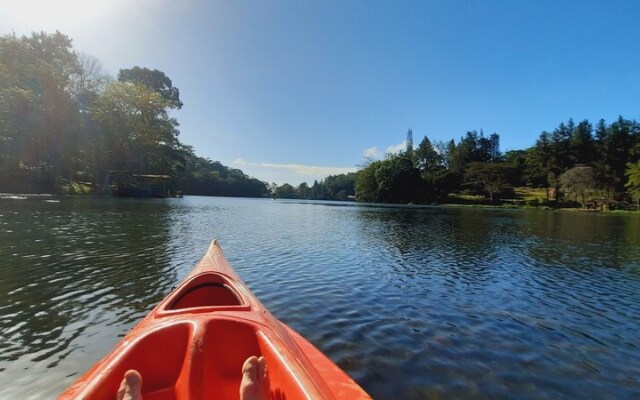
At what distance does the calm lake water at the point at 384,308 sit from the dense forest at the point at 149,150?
41038 mm

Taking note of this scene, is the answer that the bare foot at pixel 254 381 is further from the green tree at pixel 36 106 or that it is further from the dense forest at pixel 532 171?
the dense forest at pixel 532 171

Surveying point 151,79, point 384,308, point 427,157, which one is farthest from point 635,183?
A: point 151,79

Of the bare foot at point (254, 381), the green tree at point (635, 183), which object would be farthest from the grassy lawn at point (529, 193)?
the bare foot at point (254, 381)

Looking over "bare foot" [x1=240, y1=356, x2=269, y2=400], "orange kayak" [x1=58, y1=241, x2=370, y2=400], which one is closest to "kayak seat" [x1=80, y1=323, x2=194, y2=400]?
"orange kayak" [x1=58, y1=241, x2=370, y2=400]

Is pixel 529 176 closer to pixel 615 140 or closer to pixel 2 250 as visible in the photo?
pixel 615 140

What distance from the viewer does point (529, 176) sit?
108250mm

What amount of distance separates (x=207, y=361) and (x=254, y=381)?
1178 millimetres

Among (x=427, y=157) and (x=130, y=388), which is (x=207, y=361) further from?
(x=427, y=157)

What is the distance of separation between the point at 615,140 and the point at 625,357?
118053mm

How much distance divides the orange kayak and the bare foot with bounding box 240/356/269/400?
28cm

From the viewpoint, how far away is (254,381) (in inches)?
120

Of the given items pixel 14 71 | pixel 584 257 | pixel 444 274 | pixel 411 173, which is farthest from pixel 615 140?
pixel 14 71

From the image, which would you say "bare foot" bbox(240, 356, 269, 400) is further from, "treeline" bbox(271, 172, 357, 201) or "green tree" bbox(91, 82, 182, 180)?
"treeline" bbox(271, 172, 357, 201)

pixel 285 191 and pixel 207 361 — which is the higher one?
pixel 285 191
